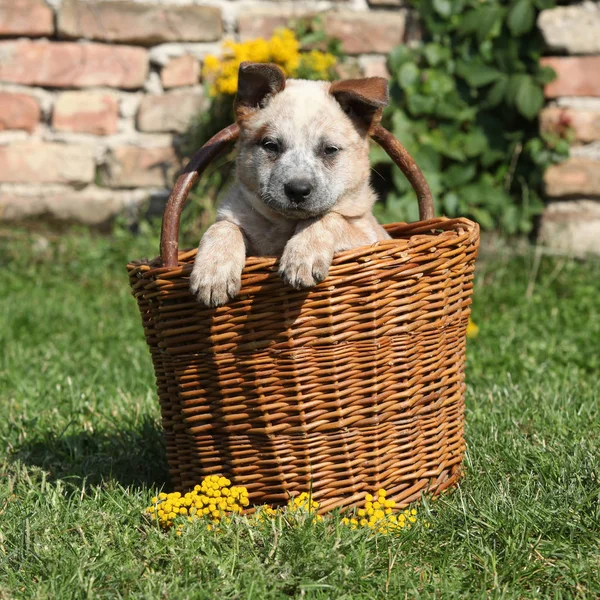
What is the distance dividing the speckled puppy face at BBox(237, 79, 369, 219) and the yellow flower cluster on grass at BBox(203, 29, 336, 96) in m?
2.83

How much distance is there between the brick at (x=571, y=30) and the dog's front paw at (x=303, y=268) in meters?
4.05

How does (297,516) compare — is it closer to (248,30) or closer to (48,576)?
(48,576)

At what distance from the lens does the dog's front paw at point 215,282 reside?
2.33 meters

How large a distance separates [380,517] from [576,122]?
4.04 m

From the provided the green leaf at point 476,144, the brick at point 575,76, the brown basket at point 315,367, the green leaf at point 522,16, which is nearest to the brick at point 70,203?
the green leaf at point 476,144

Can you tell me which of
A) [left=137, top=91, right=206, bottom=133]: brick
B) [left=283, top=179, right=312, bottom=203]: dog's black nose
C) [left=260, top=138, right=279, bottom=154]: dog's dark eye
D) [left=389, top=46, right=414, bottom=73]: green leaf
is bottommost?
[left=137, top=91, right=206, bottom=133]: brick

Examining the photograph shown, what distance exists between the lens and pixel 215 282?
7.63ft

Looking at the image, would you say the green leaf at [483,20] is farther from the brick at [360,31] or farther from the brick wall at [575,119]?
the brick at [360,31]

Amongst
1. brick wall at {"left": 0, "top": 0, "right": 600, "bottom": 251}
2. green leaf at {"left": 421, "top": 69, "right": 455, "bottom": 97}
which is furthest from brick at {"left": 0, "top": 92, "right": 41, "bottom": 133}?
green leaf at {"left": 421, "top": 69, "right": 455, "bottom": 97}

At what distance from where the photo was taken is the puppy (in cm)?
277

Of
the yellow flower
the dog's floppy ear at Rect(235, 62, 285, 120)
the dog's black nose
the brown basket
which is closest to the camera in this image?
the brown basket

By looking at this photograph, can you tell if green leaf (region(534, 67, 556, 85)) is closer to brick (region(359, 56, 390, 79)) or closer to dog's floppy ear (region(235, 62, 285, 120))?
brick (region(359, 56, 390, 79))

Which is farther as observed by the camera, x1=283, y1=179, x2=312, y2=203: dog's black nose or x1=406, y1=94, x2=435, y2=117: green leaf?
x1=406, y1=94, x2=435, y2=117: green leaf

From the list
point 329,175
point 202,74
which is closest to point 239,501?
point 329,175
